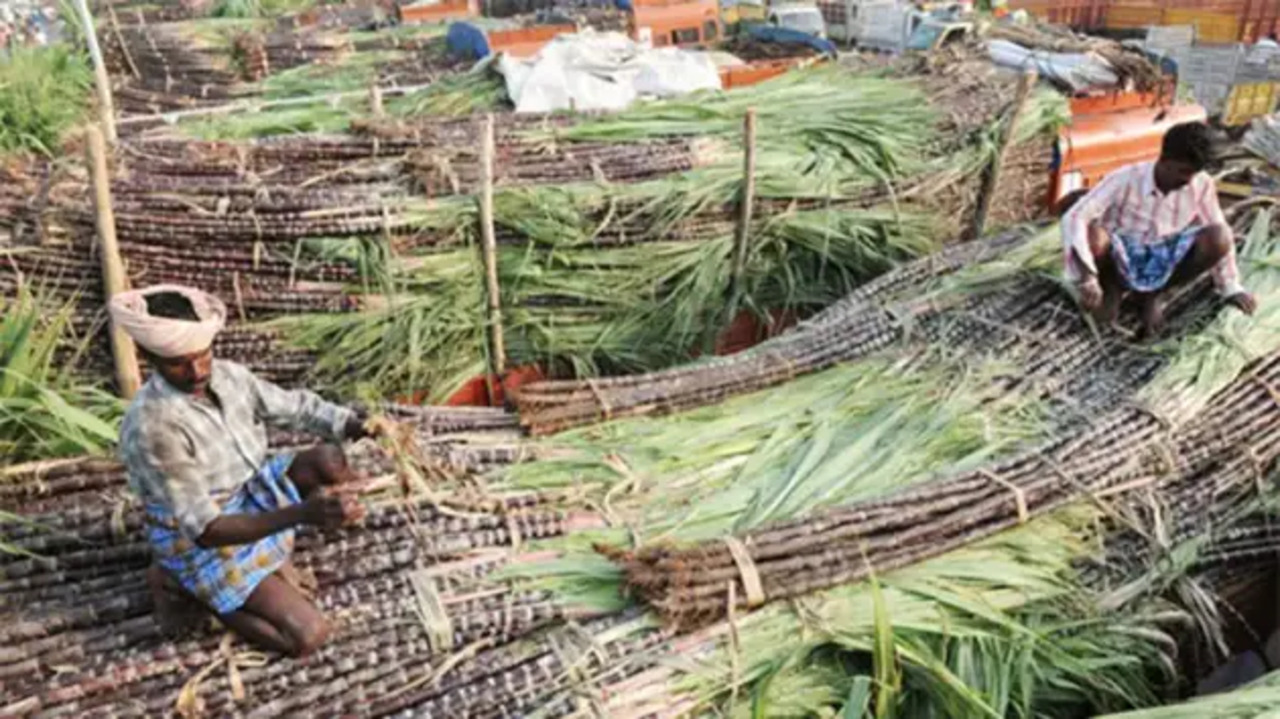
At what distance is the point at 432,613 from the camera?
2.62 m

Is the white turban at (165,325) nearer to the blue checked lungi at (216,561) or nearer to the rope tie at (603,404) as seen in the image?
the blue checked lungi at (216,561)

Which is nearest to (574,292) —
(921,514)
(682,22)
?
(921,514)

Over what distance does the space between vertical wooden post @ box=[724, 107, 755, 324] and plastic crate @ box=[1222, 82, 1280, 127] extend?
6790mm

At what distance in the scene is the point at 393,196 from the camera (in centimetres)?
513

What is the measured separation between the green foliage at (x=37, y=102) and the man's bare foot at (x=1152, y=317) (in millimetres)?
6441

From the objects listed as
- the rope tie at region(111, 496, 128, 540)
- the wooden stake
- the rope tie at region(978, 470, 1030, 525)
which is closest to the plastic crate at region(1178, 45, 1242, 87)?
the wooden stake

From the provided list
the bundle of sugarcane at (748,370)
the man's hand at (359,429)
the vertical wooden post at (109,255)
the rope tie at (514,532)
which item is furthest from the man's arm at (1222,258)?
the vertical wooden post at (109,255)

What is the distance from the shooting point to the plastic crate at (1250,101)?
948cm

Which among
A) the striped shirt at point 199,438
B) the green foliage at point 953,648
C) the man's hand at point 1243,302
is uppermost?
the striped shirt at point 199,438

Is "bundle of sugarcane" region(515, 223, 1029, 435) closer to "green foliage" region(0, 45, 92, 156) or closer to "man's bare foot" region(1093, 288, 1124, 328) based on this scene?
"man's bare foot" region(1093, 288, 1124, 328)

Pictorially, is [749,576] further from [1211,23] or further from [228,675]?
[1211,23]

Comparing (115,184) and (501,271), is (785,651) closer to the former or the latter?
(501,271)

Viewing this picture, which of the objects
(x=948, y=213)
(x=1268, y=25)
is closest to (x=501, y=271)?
(x=948, y=213)

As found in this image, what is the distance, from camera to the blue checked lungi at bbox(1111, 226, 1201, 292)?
391cm
